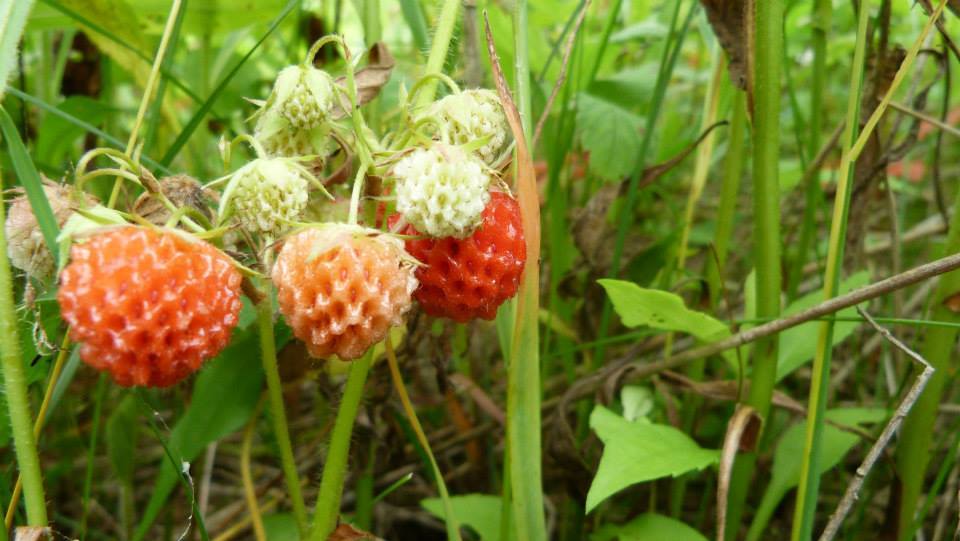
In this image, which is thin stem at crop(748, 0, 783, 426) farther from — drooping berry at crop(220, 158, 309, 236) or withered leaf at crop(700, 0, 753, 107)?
drooping berry at crop(220, 158, 309, 236)

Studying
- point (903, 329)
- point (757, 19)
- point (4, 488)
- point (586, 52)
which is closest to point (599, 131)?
point (586, 52)

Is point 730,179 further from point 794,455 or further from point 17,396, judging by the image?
point 17,396

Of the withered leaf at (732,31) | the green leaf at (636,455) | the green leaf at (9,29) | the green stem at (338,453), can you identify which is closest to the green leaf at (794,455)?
the green leaf at (636,455)

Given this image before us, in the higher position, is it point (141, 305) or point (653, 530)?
point (141, 305)

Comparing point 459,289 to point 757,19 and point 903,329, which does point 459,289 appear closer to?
point 757,19

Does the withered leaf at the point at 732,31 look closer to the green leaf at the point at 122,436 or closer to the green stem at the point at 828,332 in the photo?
the green stem at the point at 828,332

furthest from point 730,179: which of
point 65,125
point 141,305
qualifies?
point 65,125
